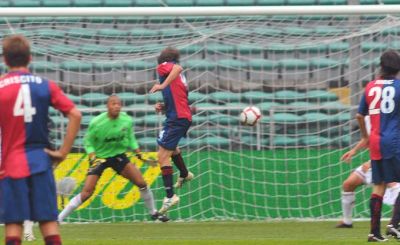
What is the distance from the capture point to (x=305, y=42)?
14445 millimetres

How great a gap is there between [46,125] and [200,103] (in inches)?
305

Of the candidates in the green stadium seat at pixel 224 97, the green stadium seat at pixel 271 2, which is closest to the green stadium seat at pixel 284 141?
the green stadium seat at pixel 224 97

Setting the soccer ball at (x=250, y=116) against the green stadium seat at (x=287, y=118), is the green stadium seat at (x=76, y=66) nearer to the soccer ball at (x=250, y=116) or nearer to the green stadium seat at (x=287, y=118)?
the soccer ball at (x=250, y=116)

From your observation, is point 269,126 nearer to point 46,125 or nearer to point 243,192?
point 243,192

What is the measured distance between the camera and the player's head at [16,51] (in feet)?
21.0

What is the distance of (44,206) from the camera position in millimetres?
6543

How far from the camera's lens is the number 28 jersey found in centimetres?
954

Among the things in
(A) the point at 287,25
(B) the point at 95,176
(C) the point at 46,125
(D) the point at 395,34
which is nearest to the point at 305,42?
(A) the point at 287,25

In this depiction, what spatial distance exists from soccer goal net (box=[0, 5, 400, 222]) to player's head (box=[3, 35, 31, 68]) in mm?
7226

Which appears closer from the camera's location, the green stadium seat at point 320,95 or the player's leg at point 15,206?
the player's leg at point 15,206

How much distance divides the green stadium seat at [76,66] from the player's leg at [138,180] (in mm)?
2072

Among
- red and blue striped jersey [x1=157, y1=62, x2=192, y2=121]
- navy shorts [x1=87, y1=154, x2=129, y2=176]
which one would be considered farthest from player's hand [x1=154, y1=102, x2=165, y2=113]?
navy shorts [x1=87, y1=154, x2=129, y2=176]

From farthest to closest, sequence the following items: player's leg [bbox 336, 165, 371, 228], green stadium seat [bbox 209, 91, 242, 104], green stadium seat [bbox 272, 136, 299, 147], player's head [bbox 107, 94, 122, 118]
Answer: green stadium seat [bbox 209, 91, 242, 104], green stadium seat [bbox 272, 136, 299, 147], player's head [bbox 107, 94, 122, 118], player's leg [bbox 336, 165, 371, 228]

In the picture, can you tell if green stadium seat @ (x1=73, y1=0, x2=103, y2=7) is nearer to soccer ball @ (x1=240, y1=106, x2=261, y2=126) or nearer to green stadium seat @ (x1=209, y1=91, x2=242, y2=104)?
green stadium seat @ (x1=209, y1=91, x2=242, y2=104)
